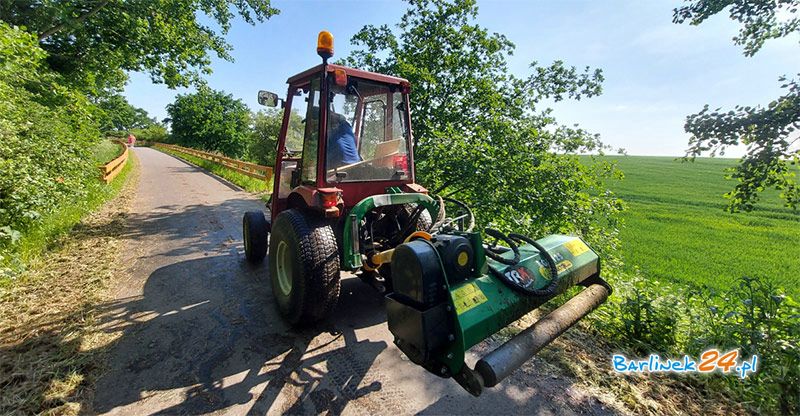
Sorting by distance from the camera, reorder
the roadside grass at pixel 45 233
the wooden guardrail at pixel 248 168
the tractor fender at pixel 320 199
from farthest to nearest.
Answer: the wooden guardrail at pixel 248 168 → the roadside grass at pixel 45 233 → the tractor fender at pixel 320 199

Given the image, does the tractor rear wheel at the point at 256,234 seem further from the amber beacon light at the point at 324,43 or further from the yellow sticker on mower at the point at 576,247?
the yellow sticker on mower at the point at 576,247

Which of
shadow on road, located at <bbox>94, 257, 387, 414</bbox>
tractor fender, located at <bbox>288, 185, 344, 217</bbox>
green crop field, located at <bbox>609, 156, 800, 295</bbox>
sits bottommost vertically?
green crop field, located at <bbox>609, 156, 800, 295</bbox>

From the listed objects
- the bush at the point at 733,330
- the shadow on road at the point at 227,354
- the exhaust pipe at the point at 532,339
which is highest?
the exhaust pipe at the point at 532,339

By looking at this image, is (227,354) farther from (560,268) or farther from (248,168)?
(248,168)

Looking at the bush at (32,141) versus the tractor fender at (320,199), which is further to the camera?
the bush at (32,141)

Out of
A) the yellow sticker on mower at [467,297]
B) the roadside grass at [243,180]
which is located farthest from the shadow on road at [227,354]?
the roadside grass at [243,180]

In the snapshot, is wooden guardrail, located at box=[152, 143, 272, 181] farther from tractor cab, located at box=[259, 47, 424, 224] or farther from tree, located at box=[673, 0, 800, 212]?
tree, located at box=[673, 0, 800, 212]

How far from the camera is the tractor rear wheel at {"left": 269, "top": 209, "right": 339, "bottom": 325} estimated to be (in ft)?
8.89

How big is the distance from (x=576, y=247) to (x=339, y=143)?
2313 millimetres

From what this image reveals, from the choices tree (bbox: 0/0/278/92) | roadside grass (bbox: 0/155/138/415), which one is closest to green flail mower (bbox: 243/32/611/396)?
roadside grass (bbox: 0/155/138/415)

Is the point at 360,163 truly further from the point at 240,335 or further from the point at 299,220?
the point at 240,335

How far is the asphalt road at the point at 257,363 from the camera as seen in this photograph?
7.12ft

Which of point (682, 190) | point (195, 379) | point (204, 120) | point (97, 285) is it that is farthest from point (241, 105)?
point (682, 190)

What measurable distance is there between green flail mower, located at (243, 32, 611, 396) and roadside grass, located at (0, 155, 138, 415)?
1.43 m
